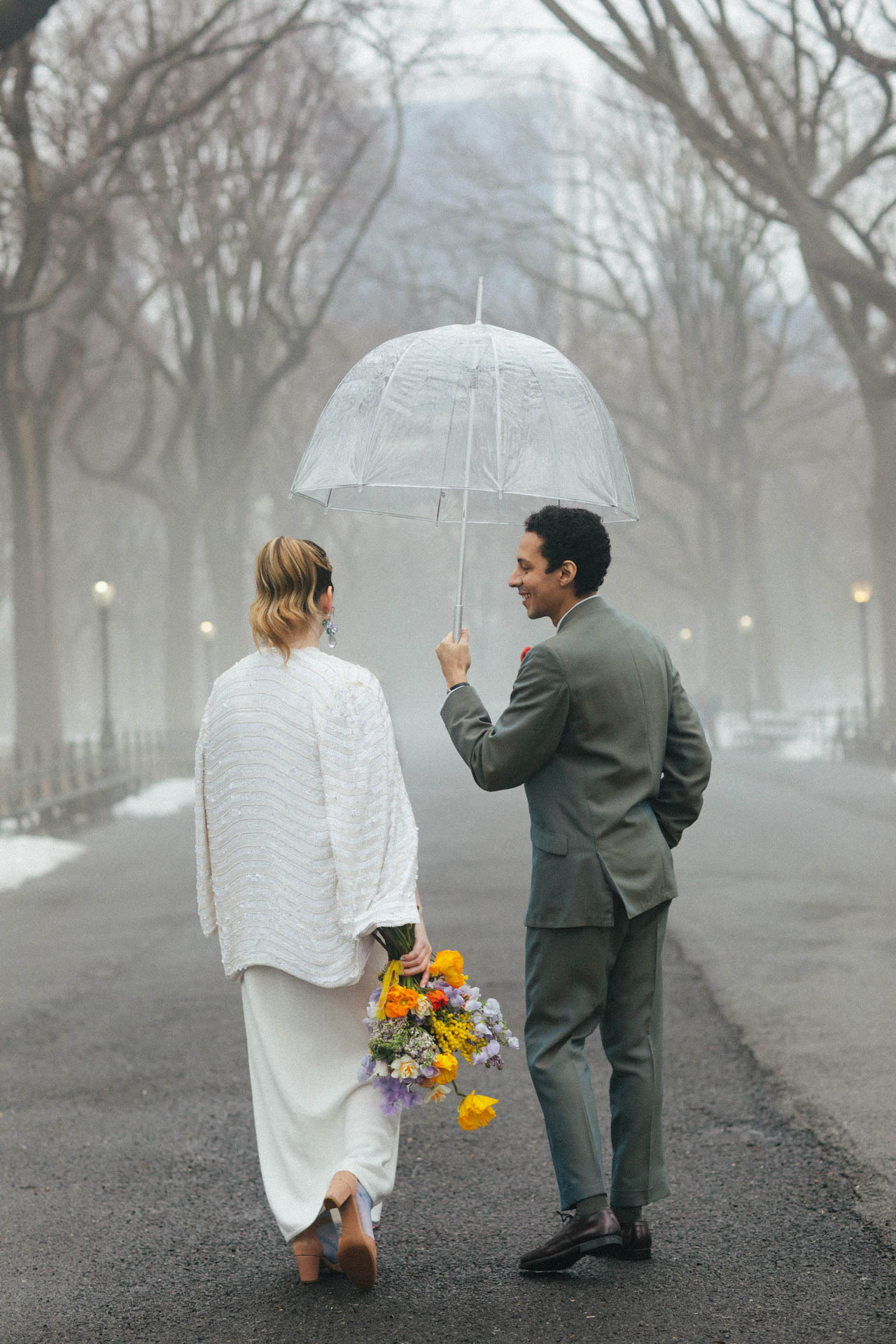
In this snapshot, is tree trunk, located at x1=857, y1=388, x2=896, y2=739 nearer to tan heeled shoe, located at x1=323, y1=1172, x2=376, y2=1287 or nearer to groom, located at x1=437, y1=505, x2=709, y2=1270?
groom, located at x1=437, y1=505, x2=709, y2=1270

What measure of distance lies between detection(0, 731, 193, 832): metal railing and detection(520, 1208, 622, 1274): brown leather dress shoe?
15014mm

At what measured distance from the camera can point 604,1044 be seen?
4.02 metres

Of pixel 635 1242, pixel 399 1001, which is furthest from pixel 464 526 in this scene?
pixel 635 1242

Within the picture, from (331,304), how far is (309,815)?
34992 mm

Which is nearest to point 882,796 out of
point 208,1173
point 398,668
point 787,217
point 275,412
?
point 787,217

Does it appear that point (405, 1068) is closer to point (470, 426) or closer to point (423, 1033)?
point (423, 1033)

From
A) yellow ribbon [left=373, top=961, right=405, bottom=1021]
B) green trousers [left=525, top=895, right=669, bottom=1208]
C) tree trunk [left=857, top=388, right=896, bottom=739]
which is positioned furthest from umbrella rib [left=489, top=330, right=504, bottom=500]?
tree trunk [left=857, top=388, right=896, bottom=739]

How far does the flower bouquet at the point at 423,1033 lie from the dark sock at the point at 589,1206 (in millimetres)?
326

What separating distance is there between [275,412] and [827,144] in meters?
20.5

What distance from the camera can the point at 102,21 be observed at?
1933 cm

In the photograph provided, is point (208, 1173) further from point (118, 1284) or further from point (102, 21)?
point (102, 21)

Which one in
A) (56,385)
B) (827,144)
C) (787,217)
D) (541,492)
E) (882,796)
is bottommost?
(882,796)

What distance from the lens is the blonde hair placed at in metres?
3.83

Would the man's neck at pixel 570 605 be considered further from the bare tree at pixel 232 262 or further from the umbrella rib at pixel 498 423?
the bare tree at pixel 232 262
